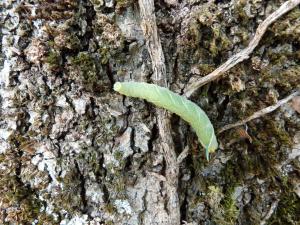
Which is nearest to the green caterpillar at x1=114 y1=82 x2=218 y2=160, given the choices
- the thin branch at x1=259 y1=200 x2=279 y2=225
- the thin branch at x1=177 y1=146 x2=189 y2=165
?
the thin branch at x1=177 y1=146 x2=189 y2=165

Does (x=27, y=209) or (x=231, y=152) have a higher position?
(x=231, y=152)

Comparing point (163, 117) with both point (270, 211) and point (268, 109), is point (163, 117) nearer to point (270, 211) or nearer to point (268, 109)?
point (268, 109)

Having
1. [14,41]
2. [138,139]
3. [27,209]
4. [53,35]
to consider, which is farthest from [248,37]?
[27,209]

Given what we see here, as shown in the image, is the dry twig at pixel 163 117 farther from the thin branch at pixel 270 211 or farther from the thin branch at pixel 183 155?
the thin branch at pixel 270 211

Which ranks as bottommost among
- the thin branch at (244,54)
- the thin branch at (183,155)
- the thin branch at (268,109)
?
the thin branch at (183,155)

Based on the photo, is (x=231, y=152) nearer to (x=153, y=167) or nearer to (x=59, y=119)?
(x=153, y=167)

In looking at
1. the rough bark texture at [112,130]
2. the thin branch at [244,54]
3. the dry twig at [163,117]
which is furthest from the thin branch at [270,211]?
the thin branch at [244,54]
